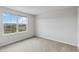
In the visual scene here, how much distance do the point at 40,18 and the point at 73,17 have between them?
9.56 ft

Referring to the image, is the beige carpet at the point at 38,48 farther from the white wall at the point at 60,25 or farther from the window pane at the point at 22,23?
the window pane at the point at 22,23

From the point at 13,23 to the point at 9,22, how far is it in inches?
11.9

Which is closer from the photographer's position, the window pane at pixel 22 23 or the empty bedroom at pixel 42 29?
the empty bedroom at pixel 42 29

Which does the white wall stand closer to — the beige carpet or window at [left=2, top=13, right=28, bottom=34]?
the beige carpet

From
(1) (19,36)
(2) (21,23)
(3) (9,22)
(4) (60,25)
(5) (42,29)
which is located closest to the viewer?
(3) (9,22)

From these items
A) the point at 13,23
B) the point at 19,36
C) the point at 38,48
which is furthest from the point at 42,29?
the point at 38,48

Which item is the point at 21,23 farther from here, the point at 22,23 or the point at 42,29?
the point at 42,29

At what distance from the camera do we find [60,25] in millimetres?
4461

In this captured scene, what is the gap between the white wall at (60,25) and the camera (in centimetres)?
379

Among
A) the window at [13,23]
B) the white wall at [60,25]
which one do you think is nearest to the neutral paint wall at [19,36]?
the window at [13,23]

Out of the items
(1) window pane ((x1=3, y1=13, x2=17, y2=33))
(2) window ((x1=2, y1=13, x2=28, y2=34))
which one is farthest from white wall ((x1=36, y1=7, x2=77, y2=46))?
(1) window pane ((x1=3, y1=13, x2=17, y2=33))
